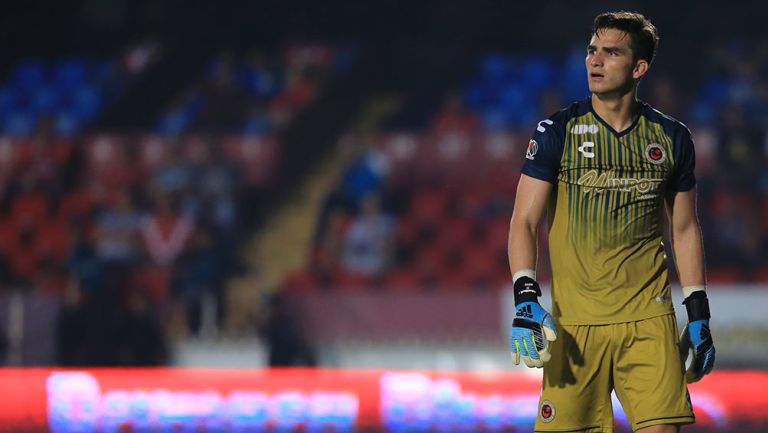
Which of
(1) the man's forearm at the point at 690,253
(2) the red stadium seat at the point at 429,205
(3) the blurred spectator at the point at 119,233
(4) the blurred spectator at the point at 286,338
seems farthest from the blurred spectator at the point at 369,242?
(1) the man's forearm at the point at 690,253

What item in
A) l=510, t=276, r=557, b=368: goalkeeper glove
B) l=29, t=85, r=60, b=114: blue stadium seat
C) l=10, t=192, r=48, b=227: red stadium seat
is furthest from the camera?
l=29, t=85, r=60, b=114: blue stadium seat

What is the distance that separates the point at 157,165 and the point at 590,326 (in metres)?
7.44

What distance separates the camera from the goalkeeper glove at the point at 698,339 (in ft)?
11.0

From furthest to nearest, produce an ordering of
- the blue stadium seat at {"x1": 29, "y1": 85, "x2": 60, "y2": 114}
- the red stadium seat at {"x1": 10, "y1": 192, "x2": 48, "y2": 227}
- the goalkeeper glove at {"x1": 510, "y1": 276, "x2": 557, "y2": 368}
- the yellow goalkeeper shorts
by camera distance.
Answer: the blue stadium seat at {"x1": 29, "y1": 85, "x2": 60, "y2": 114} < the red stadium seat at {"x1": 10, "y1": 192, "x2": 48, "y2": 227} < the yellow goalkeeper shorts < the goalkeeper glove at {"x1": 510, "y1": 276, "x2": 557, "y2": 368}

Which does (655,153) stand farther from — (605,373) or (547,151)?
(605,373)

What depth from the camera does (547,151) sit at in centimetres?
332

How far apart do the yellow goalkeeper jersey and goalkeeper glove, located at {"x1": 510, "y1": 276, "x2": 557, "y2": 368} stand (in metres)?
0.19

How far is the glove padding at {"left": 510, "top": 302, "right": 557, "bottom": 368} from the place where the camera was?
3146 mm

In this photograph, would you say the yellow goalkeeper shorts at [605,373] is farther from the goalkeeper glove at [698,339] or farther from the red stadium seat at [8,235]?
the red stadium seat at [8,235]

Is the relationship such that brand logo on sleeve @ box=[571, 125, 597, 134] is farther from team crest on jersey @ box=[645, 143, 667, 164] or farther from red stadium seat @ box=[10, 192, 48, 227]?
red stadium seat @ box=[10, 192, 48, 227]

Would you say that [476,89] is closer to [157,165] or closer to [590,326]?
[157,165]

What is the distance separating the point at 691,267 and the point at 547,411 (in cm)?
62

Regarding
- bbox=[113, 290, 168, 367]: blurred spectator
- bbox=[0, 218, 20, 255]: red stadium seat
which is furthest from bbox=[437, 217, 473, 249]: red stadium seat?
bbox=[0, 218, 20, 255]: red stadium seat

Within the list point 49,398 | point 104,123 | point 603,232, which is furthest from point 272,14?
point 603,232
